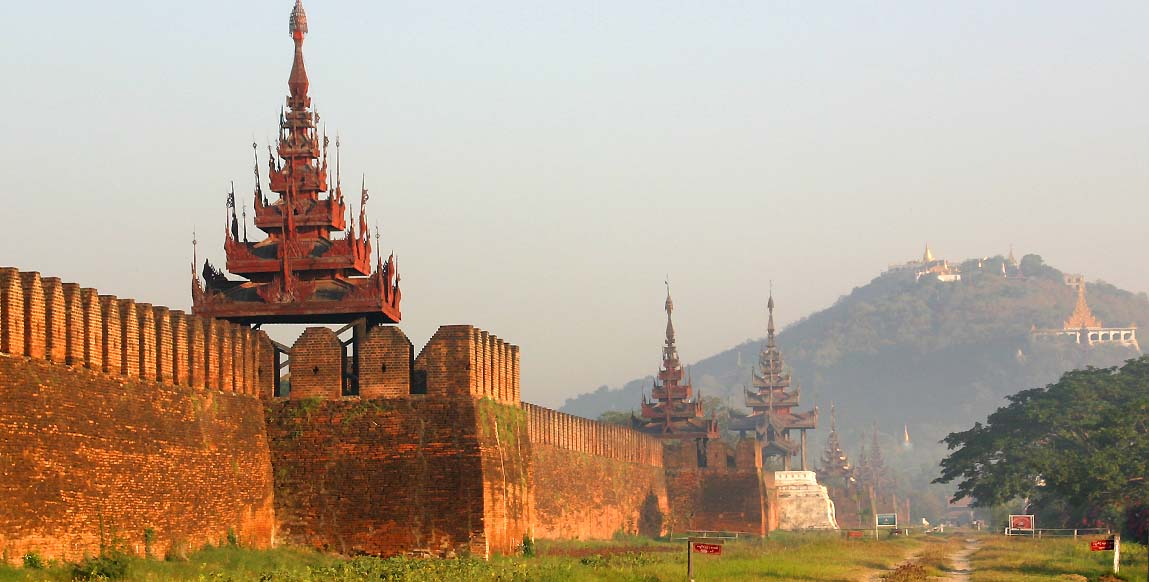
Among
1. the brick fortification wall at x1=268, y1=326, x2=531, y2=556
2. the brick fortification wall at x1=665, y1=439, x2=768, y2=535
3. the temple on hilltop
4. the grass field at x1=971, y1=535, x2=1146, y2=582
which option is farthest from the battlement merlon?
the temple on hilltop

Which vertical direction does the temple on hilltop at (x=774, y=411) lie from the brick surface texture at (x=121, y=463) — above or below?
above

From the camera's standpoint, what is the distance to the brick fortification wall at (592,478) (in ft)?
178

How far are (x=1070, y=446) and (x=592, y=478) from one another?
74.3 ft

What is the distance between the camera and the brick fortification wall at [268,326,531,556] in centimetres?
3353

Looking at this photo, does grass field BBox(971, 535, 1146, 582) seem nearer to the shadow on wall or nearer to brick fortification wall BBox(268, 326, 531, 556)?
brick fortification wall BBox(268, 326, 531, 556)

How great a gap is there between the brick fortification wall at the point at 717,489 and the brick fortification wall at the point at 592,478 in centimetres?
88

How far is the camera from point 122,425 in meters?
27.8

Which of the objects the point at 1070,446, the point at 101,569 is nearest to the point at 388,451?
the point at 101,569

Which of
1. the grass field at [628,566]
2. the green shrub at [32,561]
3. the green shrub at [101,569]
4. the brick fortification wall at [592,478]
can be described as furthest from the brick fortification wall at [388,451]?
the brick fortification wall at [592,478]

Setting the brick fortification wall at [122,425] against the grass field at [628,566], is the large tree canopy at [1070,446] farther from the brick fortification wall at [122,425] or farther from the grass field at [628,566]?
the brick fortification wall at [122,425]

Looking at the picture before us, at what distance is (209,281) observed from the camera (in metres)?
37.2

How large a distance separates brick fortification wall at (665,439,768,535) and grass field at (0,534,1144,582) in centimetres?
2002

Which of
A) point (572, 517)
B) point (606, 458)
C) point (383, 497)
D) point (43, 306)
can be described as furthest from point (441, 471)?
point (606, 458)

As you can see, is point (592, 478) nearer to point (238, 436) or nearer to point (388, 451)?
point (388, 451)
